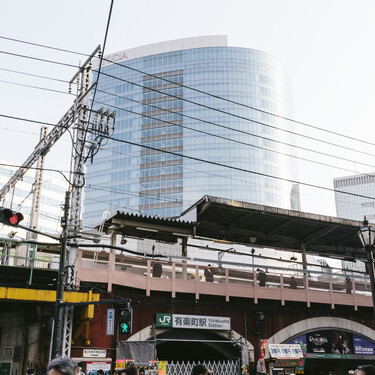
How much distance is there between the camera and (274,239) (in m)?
25.4

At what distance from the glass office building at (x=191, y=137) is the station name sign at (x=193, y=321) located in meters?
92.3

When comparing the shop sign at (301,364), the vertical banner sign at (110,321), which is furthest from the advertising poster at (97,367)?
the shop sign at (301,364)

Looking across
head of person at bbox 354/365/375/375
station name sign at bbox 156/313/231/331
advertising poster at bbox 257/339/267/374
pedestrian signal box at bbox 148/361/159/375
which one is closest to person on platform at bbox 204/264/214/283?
station name sign at bbox 156/313/231/331

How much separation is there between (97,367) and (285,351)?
24.8ft

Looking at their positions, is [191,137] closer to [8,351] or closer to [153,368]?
[8,351]

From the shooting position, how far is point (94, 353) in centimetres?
1753

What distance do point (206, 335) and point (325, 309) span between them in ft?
21.6

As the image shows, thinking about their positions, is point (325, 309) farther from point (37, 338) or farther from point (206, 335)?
point (37, 338)

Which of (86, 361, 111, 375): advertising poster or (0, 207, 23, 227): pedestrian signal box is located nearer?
(0, 207, 23, 227): pedestrian signal box

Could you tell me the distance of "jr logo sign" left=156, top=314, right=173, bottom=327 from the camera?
63.5ft

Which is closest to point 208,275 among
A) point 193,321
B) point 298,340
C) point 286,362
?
point 193,321

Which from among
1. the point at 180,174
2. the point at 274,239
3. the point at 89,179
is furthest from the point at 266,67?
the point at 274,239

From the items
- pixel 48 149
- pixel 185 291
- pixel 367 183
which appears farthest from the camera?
pixel 367 183

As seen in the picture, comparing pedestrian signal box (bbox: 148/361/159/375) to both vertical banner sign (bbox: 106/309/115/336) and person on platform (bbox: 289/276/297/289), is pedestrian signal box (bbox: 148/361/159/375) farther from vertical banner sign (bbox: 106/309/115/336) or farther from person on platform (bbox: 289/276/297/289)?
person on platform (bbox: 289/276/297/289)
